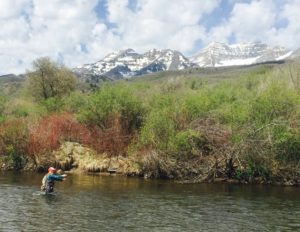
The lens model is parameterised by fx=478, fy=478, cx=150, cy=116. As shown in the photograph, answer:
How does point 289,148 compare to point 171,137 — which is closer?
point 289,148

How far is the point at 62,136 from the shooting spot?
240 ft

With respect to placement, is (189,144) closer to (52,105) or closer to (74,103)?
(52,105)

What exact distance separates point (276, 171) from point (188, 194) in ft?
45.7

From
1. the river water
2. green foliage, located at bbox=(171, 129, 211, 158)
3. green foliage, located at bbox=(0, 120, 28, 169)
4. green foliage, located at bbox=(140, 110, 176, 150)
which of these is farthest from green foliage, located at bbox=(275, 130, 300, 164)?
green foliage, located at bbox=(0, 120, 28, 169)

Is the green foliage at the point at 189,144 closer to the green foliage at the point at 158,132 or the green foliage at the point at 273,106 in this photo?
the green foliage at the point at 158,132

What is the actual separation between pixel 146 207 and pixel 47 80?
77.0 metres

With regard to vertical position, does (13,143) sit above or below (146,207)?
above

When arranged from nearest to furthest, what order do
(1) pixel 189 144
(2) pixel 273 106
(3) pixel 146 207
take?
(3) pixel 146 207 < (1) pixel 189 144 < (2) pixel 273 106

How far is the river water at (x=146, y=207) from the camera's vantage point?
3381 cm

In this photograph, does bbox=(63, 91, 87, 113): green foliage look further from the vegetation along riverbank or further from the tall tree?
the tall tree

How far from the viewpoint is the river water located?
1331 inches

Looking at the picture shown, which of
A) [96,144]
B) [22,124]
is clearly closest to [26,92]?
[22,124]

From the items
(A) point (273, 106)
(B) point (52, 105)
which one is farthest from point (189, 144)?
(B) point (52, 105)

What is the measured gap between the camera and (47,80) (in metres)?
112
